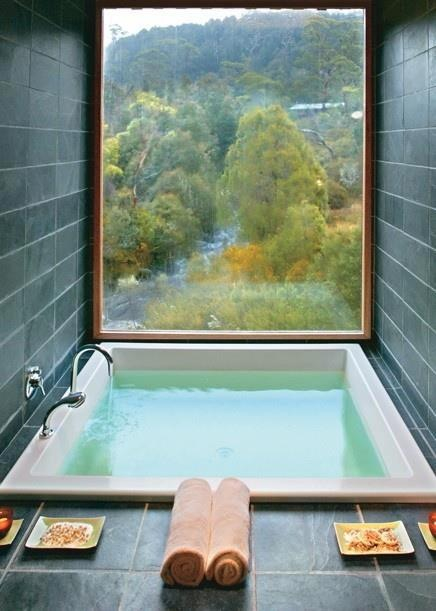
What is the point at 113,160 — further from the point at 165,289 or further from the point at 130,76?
the point at 165,289

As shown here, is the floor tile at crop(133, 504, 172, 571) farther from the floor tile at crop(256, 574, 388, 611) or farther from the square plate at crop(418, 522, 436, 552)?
the square plate at crop(418, 522, 436, 552)

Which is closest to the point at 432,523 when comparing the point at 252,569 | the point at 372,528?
the point at 372,528

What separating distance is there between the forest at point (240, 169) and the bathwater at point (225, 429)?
58cm

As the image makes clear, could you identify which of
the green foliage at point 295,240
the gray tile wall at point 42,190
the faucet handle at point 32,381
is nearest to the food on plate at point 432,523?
the gray tile wall at point 42,190

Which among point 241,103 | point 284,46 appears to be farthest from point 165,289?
point 284,46

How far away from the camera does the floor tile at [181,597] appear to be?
1.78 m

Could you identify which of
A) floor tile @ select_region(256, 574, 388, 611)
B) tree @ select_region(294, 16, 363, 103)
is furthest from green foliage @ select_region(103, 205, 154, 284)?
floor tile @ select_region(256, 574, 388, 611)

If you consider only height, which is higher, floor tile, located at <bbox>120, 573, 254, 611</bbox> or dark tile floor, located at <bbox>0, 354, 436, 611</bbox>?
dark tile floor, located at <bbox>0, 354, 436, 611</bbox>

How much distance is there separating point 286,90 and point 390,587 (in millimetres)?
3110

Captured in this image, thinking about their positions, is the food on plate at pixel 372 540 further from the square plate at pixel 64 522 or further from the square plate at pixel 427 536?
the square plate at pixel 64 522

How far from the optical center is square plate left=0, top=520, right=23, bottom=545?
2046mm

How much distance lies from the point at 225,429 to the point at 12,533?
131 cm

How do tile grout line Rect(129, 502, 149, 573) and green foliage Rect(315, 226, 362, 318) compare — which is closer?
tile grout line Rect(129, 502, 149, 573)

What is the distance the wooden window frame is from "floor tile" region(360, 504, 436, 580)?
201cm
